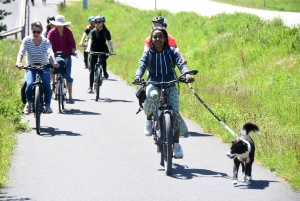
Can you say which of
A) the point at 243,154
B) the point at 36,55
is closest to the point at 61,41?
the point at 36,55

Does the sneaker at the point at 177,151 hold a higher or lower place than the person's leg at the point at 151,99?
lower

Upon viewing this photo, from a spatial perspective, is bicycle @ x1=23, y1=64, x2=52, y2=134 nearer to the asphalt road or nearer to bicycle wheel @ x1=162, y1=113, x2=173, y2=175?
the asphalt road

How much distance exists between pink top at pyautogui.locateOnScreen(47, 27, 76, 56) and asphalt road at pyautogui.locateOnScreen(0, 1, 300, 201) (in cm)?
167

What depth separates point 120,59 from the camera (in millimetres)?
26906

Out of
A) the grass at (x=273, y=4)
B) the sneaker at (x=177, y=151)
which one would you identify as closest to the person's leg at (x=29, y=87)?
the sneaker at (x=177, y=151)

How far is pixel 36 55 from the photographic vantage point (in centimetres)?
1357

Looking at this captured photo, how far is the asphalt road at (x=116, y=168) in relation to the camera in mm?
8680

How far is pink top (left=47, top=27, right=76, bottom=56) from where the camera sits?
53.0ft

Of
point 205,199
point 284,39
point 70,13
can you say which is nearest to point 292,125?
point 205,199

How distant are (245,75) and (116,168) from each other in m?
8.89

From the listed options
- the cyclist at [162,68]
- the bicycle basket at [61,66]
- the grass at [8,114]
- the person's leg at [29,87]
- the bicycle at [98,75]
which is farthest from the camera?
the bicycle at [98,75]

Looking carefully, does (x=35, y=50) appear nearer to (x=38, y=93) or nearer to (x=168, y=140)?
(x=38, y=93)

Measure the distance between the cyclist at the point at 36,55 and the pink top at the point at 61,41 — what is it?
2387 millimetres

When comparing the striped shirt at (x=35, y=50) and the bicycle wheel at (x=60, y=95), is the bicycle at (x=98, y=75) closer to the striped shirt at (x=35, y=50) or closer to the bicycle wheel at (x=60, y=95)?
the bicycle wheel at (x=60, y=95)
